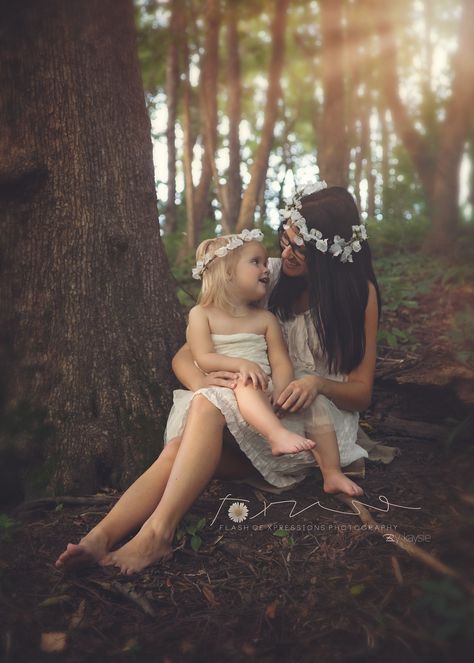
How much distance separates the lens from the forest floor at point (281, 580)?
1.95m

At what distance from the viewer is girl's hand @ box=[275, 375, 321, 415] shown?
3180 millimetres

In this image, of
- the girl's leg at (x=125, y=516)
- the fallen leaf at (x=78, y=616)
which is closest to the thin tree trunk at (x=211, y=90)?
the girl's leg at (x=125, y=516)

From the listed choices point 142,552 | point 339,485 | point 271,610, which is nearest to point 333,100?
point 339,485

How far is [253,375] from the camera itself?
10.4 feet

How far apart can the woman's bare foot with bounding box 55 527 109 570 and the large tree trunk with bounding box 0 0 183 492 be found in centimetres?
76

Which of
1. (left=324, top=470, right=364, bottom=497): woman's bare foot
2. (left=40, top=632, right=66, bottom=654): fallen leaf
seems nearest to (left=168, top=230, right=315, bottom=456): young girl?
(left=324, top=470, right=364, bottom=497): woman's bare foot

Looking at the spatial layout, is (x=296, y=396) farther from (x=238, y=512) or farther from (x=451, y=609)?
(x=451, y=609)

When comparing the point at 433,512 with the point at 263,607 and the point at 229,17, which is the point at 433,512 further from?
the point at 229,17

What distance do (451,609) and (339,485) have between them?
67.2 inches

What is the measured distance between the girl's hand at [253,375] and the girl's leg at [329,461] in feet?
1.38

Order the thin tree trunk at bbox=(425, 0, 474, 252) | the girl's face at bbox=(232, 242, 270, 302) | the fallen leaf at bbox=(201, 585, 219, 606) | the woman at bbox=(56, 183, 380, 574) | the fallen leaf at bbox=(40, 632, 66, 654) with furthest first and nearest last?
1. the thin tree trunk at bbox=(425, 0, 474, 252)
2. the girl's face at bbox=(232, 242, 270, 302)
3. the woman at bbox=(56, 183, 380, 574)
4. the fallen leaf at bbox=(201, 585, 219, 606)
5. the fallen leaf at bbox=(40, 632, 66, 654)

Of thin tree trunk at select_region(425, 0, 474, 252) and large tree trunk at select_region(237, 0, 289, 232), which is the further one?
thin tree trunk at select_region(425, 0, 474, 252)

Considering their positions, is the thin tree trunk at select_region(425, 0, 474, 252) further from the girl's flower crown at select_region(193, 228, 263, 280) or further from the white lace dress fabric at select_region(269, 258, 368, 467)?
the girl's flower crown at select_region(193, 228, 263, 280)

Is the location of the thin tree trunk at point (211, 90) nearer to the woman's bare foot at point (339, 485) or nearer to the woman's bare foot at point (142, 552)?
the woman's bare foot at point (339, 485)
